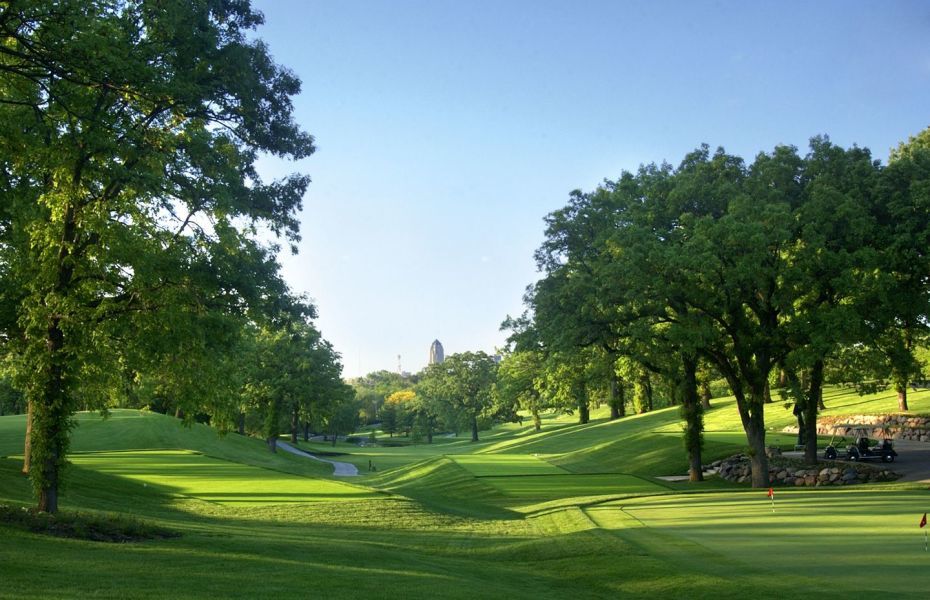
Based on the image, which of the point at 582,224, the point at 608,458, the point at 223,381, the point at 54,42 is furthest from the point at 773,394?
the point at 54,42

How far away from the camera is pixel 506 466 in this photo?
48438 mm

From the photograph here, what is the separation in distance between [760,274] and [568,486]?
49.1ft

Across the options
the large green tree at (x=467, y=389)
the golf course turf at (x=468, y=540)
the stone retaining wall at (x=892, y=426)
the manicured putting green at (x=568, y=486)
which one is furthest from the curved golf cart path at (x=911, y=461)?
the large green tree at (x=467, y=389)

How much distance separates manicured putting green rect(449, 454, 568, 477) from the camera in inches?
1732

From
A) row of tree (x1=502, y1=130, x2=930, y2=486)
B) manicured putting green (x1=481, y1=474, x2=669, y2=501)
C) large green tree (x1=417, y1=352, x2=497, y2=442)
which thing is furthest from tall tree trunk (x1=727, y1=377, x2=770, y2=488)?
large green tree (x1=417, y1=352, x2=497, y2=442)

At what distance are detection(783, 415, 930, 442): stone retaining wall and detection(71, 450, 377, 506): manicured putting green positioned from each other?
34.9 metres

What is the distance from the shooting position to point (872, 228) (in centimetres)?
2991

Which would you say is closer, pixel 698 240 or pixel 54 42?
pixel 54 42

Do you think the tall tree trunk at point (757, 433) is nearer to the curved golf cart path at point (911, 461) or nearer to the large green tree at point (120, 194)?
the curved golf cart path at point (911, 461)

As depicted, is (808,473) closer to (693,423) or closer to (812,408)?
(812,408)

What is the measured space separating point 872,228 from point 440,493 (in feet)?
78.1

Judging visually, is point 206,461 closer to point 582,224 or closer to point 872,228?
point 582,224

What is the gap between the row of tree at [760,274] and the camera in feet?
94.6

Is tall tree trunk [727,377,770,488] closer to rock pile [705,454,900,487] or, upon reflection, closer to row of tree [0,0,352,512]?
rock pile [705,454,900,487]
